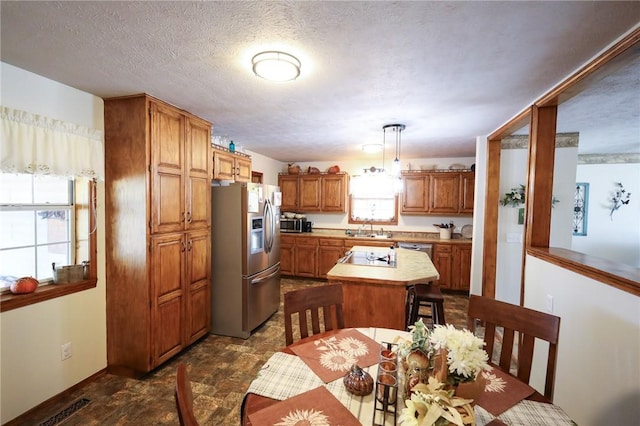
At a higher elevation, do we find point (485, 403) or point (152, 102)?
point (152, 102)

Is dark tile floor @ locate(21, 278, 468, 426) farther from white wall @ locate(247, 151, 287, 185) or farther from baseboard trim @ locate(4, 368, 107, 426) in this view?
white wall @ locate(247, 151, 287, 185)

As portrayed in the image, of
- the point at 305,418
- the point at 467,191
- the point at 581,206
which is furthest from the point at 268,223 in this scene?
the point at 581,206

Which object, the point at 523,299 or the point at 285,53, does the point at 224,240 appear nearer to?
the point at 285,53

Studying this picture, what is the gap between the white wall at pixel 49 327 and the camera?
5.81 feet

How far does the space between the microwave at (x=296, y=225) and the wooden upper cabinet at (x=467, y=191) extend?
112 inches

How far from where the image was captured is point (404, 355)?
3.35ft

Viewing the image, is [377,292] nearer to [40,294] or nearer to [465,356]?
[465,356]

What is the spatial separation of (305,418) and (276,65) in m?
1.72

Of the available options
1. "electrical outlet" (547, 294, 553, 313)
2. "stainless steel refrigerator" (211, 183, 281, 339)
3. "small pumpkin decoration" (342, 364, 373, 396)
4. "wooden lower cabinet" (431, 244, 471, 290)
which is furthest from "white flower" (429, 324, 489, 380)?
"wooden lower cabinet" (431, 244, 471, 290)

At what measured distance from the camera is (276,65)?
1.62 metres

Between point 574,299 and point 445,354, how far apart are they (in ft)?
4.68

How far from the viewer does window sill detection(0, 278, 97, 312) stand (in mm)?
1757

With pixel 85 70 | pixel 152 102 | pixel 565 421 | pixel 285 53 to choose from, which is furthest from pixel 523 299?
pixel 85 70

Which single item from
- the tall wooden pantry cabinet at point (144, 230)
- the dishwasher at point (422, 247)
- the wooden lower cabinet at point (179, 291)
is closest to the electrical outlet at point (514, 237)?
the dishwasher at point (422, 247)
